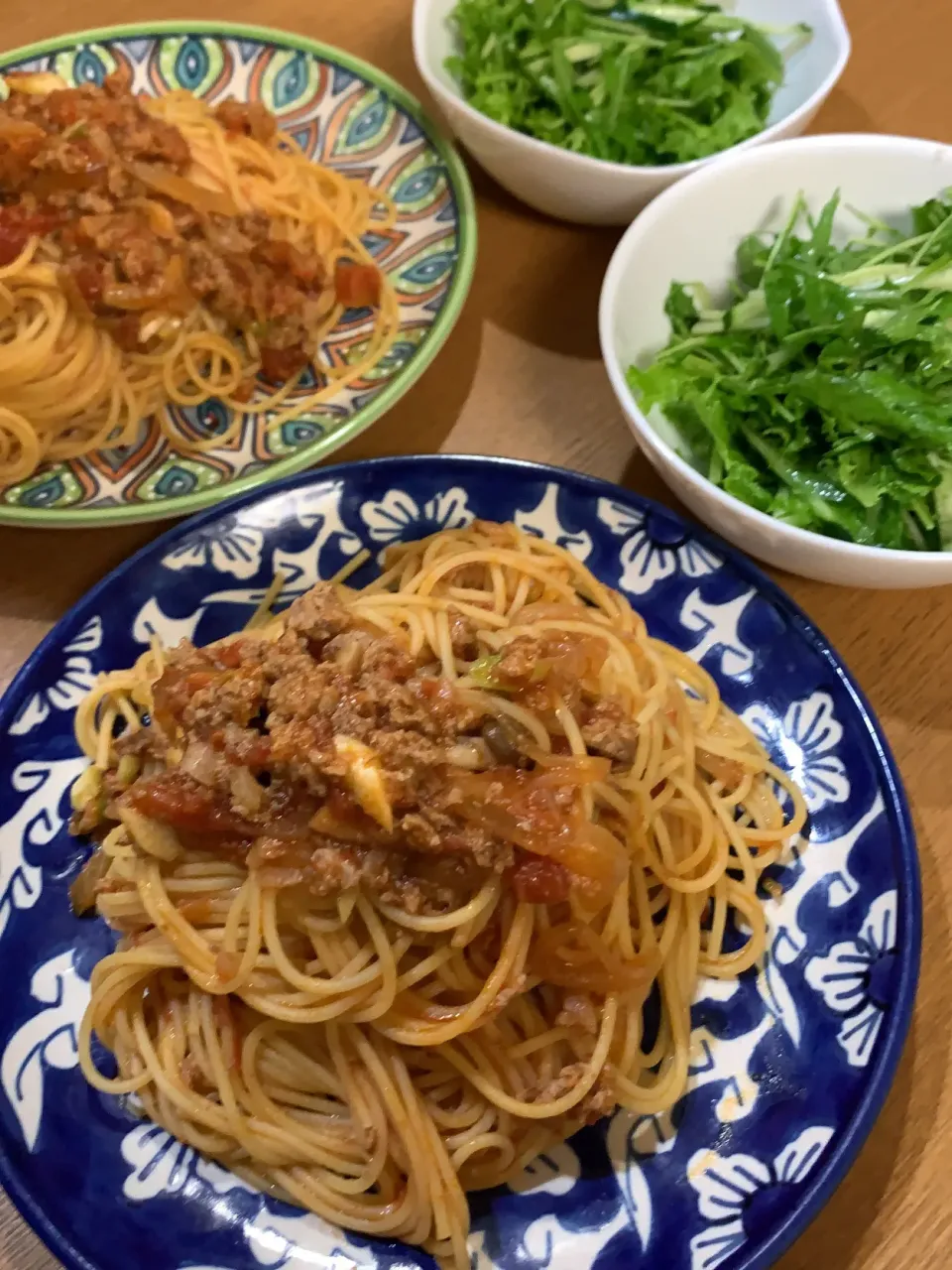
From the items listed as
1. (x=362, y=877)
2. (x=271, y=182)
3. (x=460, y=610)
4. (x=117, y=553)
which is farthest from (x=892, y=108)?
(x=362, y=877)

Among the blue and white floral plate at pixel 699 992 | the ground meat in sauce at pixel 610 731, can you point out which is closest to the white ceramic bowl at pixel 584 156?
the blue and white floral plate at pixel 699 992

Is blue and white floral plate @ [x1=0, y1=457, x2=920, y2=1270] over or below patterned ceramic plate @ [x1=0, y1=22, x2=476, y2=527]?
below

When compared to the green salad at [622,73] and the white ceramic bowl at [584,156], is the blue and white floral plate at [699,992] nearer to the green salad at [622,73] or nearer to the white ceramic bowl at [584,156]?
the white ceramic bowl at [584,156]

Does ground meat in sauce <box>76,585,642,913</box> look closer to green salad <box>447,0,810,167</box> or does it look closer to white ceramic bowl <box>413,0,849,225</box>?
white ceramic bowl <box>413,0,849,225</box>

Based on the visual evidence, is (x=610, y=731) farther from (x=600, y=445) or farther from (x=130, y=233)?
(x=130, y=233)

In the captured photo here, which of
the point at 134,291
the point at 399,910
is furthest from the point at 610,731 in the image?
the point at 134,291

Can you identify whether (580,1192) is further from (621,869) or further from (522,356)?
(522,356)

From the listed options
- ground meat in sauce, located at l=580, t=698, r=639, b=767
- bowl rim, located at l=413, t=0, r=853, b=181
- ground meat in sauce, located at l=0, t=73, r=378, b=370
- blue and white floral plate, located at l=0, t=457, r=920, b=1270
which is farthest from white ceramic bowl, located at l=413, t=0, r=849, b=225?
ground meat in sauce, located at l=580, t=698, r=639, b=767
